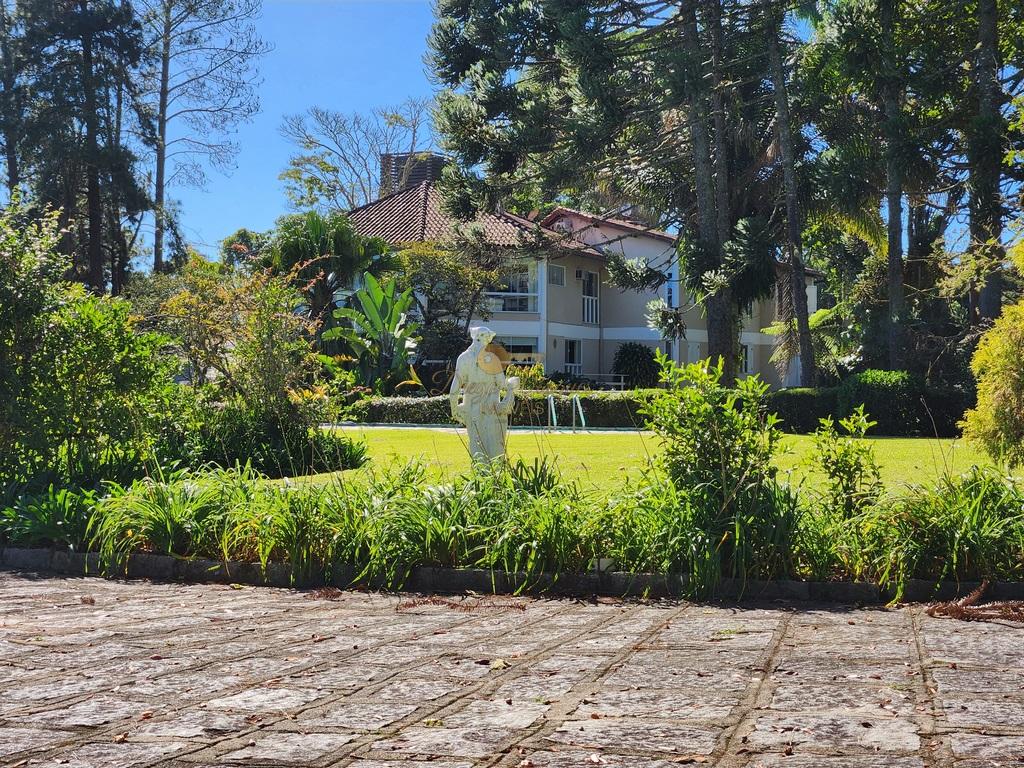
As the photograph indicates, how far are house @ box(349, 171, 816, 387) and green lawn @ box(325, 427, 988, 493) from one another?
16006mm

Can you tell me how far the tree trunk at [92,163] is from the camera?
36000 mm

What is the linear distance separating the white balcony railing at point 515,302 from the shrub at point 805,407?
17908 millimetres

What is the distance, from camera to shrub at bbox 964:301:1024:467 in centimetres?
1073

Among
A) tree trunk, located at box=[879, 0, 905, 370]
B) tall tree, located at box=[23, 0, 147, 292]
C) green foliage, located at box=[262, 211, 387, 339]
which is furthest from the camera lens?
tall tree, located at box=[23, 0, 147, 292]

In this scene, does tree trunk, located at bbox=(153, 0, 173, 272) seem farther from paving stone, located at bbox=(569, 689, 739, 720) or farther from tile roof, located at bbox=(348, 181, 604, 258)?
paving stone, located at bbox=(569, 689, 739, 720)

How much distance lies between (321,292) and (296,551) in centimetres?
2494

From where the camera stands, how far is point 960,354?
24781mm

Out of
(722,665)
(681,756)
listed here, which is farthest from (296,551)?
(681,756)

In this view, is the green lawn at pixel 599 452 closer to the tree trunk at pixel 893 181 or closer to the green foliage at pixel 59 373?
the green foliage at pixel 59 373

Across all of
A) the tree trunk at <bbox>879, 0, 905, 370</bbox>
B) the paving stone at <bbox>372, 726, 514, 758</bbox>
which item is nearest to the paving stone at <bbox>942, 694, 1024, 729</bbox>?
the paving stone at <bbox>372, 726, 514, 758</bbox>

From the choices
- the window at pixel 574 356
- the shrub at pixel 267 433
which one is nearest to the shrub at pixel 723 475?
the shrub at pixel 267 433

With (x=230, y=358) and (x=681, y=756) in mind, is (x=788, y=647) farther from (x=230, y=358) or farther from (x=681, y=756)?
(x=230, y=358)

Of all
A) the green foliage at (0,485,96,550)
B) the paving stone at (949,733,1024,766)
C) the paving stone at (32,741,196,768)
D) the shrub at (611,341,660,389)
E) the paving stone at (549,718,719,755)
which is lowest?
the paving stone at (32,741,196,768)

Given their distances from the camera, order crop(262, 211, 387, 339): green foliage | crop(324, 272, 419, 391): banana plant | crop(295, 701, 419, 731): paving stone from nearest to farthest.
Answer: crop(295, 701, 419, 731): paving stone
crop(324, 272, 419, 391): banana plant
crop(262, 211, 387, 339): green foliage
